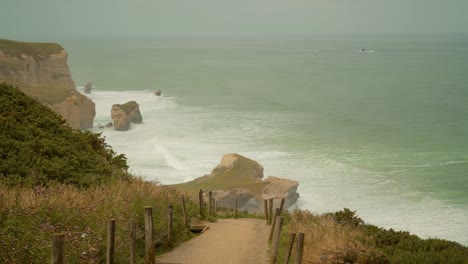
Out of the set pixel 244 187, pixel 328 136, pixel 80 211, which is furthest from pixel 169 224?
pixel 328 136

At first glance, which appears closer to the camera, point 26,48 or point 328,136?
point 328,136

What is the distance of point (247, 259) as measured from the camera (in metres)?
13.1

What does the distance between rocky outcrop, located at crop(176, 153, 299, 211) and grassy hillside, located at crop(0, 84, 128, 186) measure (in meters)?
24.3

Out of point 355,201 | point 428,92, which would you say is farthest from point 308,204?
point 428,92

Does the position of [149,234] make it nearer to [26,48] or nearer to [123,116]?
[123,116]

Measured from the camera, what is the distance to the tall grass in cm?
990

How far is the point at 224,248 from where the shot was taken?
14109 millimetres

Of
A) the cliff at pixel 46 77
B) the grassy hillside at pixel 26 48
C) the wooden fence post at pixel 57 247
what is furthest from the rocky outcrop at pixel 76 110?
the wooden fence post at pixel 57 247

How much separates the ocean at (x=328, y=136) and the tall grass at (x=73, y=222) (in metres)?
11.9

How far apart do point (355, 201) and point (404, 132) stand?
105 feet

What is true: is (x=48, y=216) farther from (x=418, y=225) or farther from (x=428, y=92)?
(x=428, y=92)

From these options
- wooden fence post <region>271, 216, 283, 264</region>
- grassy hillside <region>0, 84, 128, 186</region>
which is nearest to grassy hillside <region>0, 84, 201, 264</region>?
grassy hillside <region>0, 84, 128, 186</region>

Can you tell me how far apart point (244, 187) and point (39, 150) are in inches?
1195

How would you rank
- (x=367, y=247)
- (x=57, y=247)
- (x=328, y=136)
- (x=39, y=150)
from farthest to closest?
(x=328, y=136), (x=39, y=150), (x=367, y=247), (x=57, y=247)
